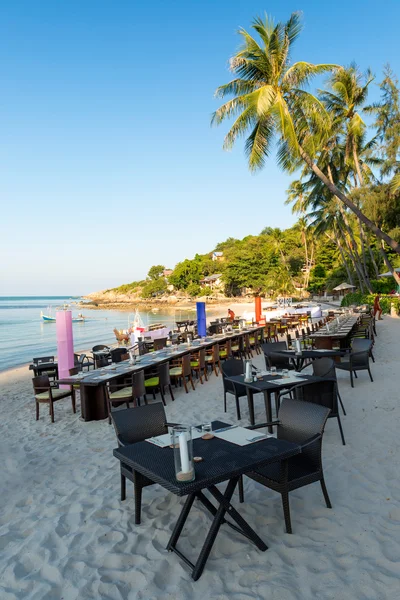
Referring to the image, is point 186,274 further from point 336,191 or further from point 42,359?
point 42,359

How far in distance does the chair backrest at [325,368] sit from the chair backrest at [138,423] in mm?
2573

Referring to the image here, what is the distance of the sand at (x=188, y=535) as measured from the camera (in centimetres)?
230

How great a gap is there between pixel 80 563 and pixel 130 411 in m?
1.19

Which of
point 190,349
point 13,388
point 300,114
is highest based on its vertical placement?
point 300,114

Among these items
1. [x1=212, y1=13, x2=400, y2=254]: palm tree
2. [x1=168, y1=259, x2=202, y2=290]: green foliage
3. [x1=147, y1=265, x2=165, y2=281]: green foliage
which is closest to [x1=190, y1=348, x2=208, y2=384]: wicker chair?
[x1=212, y1=13, x2=400, y2=254]: palm tree

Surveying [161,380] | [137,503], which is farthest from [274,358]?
[137,503]

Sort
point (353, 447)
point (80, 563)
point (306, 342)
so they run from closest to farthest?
point (80, 563)
point (353, 447)
point (306, 342)

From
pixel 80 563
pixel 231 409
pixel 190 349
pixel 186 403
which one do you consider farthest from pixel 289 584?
pixel 190 349

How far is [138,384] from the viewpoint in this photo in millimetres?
6023

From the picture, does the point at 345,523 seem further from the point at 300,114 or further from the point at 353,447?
the point at 300,114

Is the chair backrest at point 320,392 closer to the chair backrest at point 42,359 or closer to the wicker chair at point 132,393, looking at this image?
the wicker chair at point 132,393

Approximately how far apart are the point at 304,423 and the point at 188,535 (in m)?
1.22

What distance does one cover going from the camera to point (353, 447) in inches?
166

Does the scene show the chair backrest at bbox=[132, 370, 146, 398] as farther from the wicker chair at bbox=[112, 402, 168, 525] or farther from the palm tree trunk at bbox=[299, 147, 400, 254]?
the palm tree trunk at bbox=[299, 147, 400, 254]
